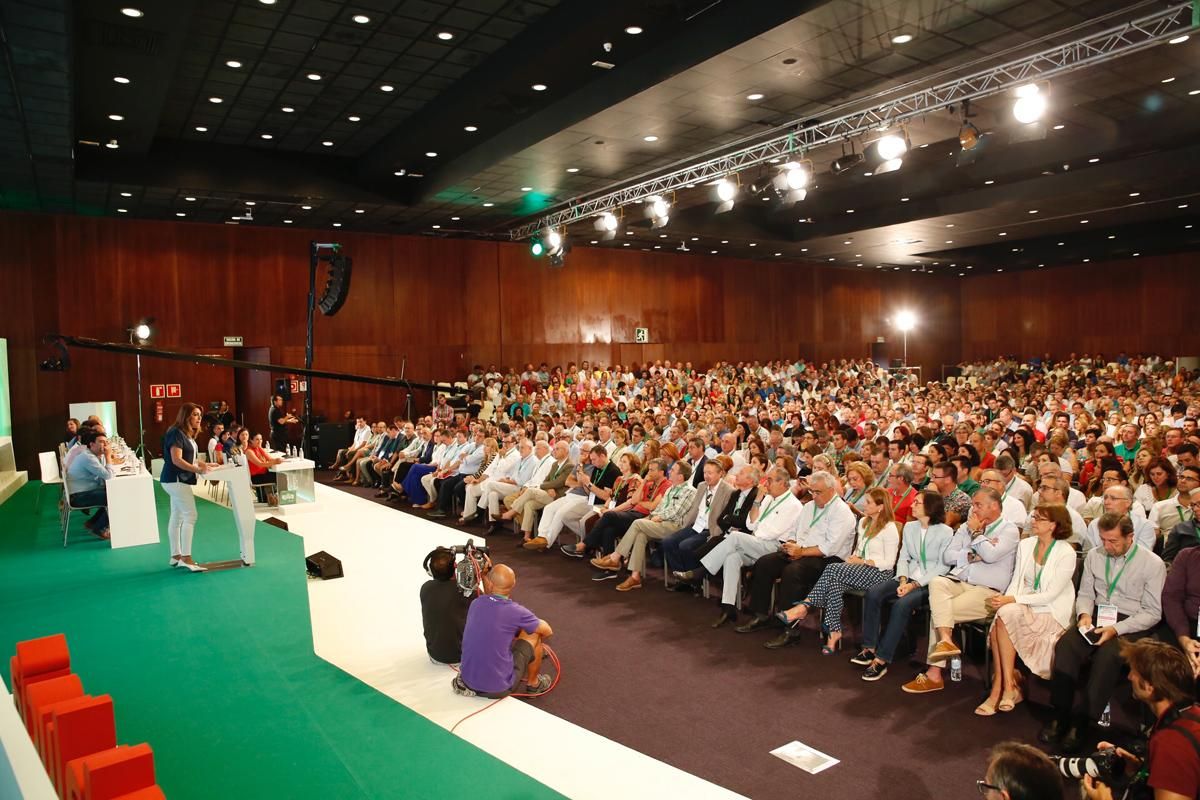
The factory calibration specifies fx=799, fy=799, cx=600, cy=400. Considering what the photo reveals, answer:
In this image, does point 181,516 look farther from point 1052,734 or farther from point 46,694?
point 1052,734

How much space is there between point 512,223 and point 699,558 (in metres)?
12.1

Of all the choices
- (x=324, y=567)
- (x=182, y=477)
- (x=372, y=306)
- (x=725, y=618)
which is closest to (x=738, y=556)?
(x=725, y=618)

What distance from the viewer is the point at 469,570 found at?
4.53m

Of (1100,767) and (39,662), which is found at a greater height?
(39,662)

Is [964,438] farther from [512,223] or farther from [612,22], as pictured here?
[512,223]

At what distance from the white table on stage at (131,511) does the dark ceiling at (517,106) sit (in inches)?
145

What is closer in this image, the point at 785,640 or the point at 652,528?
the point at 785,640

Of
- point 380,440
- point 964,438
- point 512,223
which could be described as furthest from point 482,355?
point 964,438

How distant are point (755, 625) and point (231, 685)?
324 cm

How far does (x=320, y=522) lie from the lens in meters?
7.71

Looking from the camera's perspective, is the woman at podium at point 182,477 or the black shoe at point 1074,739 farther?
the woman at podium at point 182,477

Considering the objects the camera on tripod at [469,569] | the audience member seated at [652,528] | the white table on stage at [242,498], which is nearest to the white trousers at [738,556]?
the audience member seated at [652,528]

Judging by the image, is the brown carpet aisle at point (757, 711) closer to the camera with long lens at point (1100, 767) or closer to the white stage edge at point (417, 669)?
the white stage edge at point (417, 669)

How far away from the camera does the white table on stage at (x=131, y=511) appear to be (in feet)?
23.7
